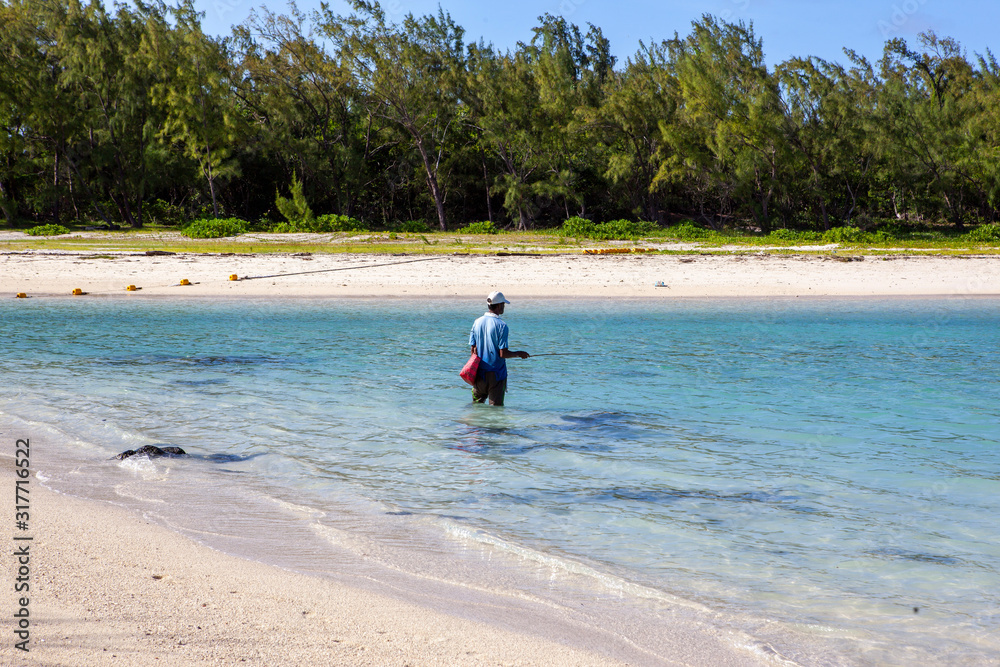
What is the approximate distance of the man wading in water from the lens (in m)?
8.50

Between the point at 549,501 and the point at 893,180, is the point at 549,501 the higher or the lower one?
the lower one

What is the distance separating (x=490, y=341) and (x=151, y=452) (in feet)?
11.6

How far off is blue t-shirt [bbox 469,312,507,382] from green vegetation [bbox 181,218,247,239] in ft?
88.7

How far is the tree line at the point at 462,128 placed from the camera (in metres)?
35.3

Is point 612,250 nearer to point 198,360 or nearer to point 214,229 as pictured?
point 198,360

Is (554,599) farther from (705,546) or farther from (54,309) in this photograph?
(54,309)

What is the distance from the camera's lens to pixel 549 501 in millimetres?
6508

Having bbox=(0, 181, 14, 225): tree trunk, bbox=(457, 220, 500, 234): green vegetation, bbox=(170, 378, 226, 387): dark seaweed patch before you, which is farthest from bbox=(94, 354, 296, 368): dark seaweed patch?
bbox=(0, 181, 14, 225): tree trunk

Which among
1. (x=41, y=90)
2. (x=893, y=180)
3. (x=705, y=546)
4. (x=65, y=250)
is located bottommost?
(x=705, y=546)

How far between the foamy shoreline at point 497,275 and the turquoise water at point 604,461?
5902 millimetres

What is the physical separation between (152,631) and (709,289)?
64.3 feet

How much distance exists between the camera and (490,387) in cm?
934

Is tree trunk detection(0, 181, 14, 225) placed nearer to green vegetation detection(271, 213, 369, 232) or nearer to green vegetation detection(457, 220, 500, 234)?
green vegetation detection(271, 213, 369, 232)

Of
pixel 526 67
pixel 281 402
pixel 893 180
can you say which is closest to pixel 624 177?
pixel 526 67
